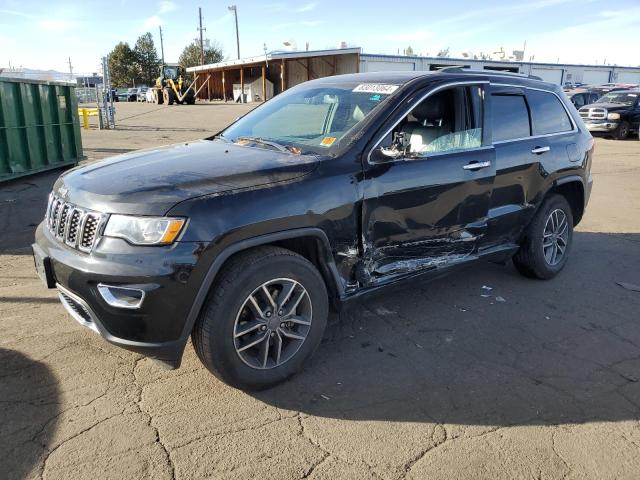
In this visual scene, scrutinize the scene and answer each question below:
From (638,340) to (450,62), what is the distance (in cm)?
4090

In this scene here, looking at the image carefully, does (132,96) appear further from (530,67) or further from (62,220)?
(62,220)

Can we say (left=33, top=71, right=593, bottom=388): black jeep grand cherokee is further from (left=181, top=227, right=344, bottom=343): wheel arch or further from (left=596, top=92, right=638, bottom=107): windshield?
(left=596, top=92, right=638, bottom=107): windshield

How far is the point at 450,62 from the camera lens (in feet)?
135

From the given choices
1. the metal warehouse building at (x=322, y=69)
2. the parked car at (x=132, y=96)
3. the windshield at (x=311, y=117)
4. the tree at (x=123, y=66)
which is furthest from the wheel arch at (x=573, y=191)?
the tree at (x=123, y=66)

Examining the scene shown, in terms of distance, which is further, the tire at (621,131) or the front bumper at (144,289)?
the tire at (621,131)

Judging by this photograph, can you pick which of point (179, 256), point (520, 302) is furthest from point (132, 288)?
point (520, 302)

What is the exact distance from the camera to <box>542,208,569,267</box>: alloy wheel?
5.05m

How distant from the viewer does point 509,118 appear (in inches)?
178

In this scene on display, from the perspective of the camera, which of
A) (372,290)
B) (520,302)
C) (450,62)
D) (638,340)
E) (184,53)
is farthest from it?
(184,53)

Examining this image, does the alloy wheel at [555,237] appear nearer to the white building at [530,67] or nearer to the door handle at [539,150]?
the door handle at [539,150]

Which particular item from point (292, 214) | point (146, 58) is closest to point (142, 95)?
point (146, 58)

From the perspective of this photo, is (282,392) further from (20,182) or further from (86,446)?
(20,182)

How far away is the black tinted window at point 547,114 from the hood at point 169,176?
8.52ft

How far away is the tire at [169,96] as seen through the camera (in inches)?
1684
